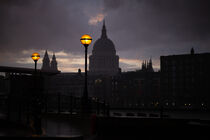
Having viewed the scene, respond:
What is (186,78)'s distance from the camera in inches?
4887

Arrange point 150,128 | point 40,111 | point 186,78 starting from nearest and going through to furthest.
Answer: point 40,111
point 150,128
point 186,78

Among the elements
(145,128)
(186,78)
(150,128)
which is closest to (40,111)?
(145,128)

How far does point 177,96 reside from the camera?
393 feet

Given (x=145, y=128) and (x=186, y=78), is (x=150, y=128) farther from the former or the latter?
(x=186, y=78)

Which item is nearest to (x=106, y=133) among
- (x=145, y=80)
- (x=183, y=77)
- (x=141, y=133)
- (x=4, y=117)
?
(x=141, y=133)

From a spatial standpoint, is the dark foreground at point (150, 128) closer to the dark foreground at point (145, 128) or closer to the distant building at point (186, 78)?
the dark foreground at point (145, 128)

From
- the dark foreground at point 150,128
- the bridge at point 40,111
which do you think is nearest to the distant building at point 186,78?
the bridge at point 40,111

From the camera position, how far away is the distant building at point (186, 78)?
114 meters

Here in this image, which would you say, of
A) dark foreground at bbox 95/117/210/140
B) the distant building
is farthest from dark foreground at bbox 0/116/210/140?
the distant building

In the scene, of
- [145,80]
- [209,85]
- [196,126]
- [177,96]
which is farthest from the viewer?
[145,80]

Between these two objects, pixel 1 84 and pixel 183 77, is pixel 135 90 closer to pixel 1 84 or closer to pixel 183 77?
pixel 183 77

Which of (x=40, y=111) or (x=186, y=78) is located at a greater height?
(x=186, y=78)

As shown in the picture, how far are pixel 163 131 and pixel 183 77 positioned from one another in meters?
116

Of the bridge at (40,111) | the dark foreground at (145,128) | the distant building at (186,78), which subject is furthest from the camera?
the distant building at (186,78)
